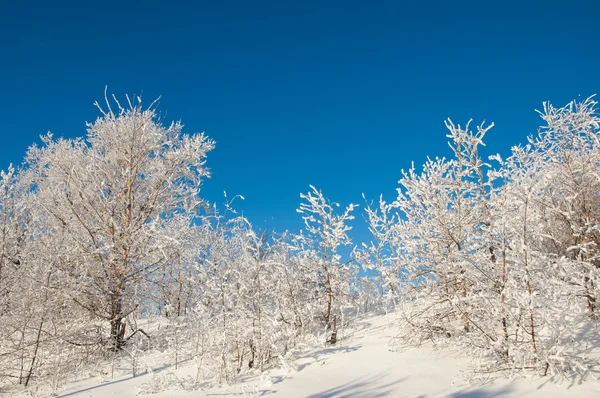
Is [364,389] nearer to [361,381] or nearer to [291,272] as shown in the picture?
[361,381]

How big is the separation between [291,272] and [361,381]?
345 cm

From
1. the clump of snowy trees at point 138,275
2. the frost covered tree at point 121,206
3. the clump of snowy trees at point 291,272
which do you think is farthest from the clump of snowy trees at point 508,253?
the frost covered tree at point 121,206

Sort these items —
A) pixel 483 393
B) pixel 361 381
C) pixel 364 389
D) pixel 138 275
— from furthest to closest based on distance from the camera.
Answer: pixel 138 275, pixel 361 381, pixel 364 389, pixel 483 393

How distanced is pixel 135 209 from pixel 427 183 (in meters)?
7.08

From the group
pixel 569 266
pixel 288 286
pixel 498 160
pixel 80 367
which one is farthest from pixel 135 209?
pixel 569 266

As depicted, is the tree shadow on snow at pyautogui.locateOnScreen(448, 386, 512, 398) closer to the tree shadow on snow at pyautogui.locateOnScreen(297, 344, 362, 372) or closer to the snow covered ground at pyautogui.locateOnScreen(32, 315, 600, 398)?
the snow covered ground at pyautogui.locateOnScreen(32, 315, 600, 398)

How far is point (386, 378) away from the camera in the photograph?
18.5ft

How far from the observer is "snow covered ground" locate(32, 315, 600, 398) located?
4.74m

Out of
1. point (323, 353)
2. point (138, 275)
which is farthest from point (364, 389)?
point (138, 275)

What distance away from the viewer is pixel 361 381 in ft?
18.6

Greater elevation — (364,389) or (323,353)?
(323,353)

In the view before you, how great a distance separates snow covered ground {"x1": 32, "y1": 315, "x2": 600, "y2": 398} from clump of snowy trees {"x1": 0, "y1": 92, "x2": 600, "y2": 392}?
0.87 feet

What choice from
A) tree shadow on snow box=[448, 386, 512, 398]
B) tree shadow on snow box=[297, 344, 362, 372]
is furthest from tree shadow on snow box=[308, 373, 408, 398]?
tree shadow on snow box=[297, 344, 362, 372]

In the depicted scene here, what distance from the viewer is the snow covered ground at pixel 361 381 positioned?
4742mm
